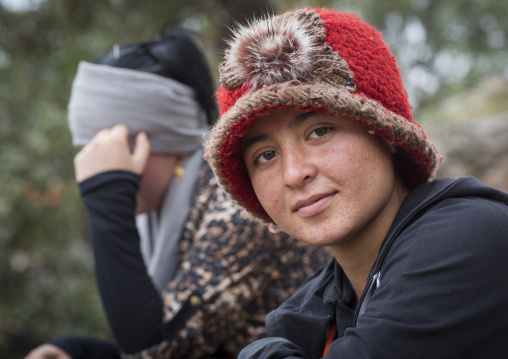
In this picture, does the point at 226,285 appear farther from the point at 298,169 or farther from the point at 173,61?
the point at 173,61

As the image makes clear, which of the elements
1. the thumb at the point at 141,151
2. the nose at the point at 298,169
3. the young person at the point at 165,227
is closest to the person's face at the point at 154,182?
the young person at the point at 165,227

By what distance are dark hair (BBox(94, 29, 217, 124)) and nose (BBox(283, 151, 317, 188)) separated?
5.43 ft

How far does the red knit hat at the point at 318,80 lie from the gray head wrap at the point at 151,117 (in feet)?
3.89

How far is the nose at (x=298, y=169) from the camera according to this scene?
166cm

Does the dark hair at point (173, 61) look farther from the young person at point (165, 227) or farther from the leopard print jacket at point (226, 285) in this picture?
the leopard print jacket at point (226, 285)

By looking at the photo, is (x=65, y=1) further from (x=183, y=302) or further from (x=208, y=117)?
(x=183, y=302)

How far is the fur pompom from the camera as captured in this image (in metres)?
1.67

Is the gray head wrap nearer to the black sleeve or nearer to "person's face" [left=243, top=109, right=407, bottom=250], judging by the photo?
the black sleeve

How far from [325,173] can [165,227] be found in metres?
1.50

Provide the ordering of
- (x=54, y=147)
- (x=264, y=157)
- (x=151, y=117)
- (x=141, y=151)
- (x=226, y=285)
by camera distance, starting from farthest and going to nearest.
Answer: (x=54, y=147) < (x=151, y=117) < (x=141, y=151) < (x=226, y=285) < (x=264, y=157)

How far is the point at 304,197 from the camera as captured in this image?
1.68 m

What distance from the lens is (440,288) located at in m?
1.36

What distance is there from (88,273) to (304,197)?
4.58 meters

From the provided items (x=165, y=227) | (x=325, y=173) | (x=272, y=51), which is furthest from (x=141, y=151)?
(x=325, y=173)
